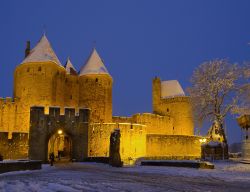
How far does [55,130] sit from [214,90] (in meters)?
11.2

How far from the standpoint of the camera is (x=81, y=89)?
114ft

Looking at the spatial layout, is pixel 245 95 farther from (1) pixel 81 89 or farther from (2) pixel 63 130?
(1) pixel 81 89

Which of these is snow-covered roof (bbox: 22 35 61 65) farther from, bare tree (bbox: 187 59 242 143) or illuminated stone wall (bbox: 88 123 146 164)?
bare tree (bbox: 187 59 242 143)

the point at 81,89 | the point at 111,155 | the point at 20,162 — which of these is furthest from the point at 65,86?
the point at 20,162

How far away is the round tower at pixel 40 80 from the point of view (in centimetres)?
3166

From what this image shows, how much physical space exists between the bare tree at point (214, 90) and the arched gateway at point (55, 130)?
9.08m

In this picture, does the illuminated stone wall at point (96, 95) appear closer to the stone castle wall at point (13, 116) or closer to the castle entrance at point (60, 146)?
the stone castle wall at point (13, 116)

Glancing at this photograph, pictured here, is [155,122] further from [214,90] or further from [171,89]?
[214,90]

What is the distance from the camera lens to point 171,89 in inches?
1783

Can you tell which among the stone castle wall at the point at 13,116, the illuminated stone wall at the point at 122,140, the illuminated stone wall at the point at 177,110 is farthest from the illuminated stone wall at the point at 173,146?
the stone castle wall at the point at 13,116

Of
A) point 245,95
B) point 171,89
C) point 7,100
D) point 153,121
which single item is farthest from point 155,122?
point 7,100

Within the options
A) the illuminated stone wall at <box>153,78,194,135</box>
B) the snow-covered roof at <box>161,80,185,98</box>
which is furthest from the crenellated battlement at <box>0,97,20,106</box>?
the snow-covered roof at <box>161,80,185,98</box>

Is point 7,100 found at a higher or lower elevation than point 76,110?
higher

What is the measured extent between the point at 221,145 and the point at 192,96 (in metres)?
5.55
